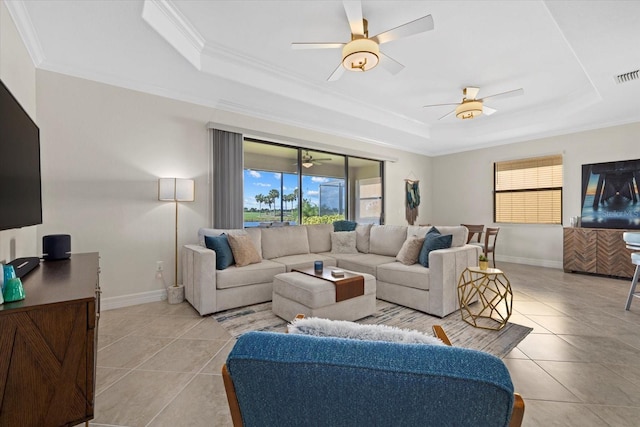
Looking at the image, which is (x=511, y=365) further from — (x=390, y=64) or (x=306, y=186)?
(x=306, y=186)

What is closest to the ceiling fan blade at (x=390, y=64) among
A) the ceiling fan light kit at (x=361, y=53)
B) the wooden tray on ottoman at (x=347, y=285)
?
the ceiling fan light kit at (x=361, y=53)

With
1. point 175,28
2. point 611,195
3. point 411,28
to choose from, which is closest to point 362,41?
point 411,28

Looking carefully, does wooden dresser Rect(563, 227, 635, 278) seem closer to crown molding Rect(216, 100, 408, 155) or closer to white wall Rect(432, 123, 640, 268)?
white wall Rect(432, 123, 640, 268)

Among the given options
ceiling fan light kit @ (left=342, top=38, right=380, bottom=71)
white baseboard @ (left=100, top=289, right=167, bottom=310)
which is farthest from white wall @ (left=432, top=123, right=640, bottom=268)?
white baseboard @ (left=100, top=289, right=167, bottom=310)

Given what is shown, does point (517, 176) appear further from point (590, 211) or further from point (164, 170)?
point (164, 170)

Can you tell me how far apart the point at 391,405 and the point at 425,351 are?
125 mm

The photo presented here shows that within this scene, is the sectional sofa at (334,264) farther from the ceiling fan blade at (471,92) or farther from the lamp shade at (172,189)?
the ceiling fan blade at (471,92)

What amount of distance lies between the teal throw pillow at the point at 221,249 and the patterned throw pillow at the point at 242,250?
6 centimetres

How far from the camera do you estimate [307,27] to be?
2.85 meters

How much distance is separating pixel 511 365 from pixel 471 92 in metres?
3.50

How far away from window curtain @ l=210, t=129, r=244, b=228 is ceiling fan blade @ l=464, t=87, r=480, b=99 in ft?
10.8

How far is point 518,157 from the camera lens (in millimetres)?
6191

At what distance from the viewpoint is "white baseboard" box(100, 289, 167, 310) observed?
3.29m

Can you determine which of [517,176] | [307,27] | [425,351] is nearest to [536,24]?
[307,27]
